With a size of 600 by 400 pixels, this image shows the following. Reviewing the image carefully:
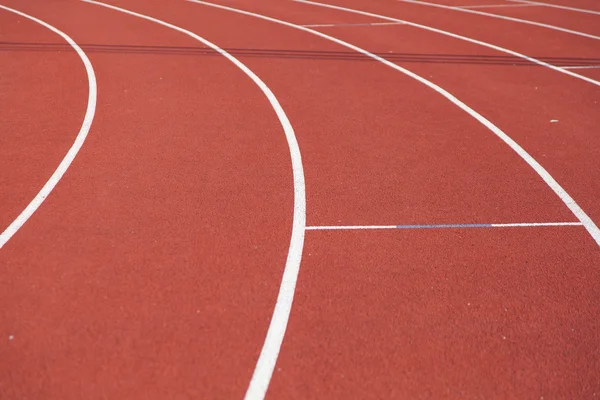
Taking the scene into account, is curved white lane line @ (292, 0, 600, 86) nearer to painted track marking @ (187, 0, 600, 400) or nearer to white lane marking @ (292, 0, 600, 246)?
white lane marking @ (292, 0, 600, 246)

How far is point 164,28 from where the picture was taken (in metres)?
14.2

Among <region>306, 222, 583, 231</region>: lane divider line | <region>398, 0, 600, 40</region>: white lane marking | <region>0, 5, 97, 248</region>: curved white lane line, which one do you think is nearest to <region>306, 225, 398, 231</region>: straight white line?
<region>306, 222, 583, 231</region>: lane divider line

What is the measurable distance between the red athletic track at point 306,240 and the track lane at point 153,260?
2 cm

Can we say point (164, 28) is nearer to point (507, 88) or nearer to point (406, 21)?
point (406, 21)

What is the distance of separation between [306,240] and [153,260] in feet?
4.10

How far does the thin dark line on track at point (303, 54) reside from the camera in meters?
11.6

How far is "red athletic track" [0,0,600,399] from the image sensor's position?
426 centimetres

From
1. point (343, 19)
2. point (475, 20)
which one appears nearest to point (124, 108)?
point (343, 19)

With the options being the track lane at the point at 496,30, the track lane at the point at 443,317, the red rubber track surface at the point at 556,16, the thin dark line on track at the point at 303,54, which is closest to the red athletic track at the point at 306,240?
the track lane at the point at 443,317

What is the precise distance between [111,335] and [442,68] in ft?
26.5

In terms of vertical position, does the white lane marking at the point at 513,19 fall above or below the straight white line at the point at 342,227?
above

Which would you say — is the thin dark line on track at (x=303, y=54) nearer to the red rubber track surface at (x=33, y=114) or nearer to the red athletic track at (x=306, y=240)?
the red rubber track surface at (x=33, y=114)

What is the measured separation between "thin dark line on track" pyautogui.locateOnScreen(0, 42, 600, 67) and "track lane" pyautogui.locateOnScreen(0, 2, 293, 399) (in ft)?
10.5

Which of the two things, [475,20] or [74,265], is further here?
[475,20]
